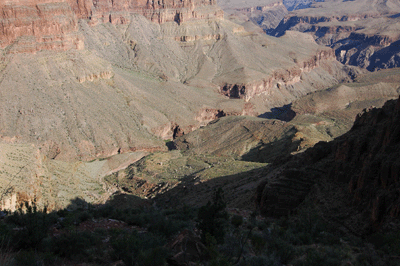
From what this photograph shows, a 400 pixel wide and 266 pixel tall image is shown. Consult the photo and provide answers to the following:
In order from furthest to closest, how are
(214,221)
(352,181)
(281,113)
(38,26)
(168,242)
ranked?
(281,113) → (38,26) → (352,181) → (168,242) → (214,221)

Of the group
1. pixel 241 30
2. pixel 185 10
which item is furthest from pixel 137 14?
pixel 241 30

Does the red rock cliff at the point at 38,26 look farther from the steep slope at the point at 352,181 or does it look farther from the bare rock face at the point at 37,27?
the steep slope at the point at 352,181

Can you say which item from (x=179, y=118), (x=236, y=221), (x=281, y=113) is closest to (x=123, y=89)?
(x=179, y=118)

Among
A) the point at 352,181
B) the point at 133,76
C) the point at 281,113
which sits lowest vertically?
the point at 281,113

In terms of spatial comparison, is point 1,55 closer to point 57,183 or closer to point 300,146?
point 57,183

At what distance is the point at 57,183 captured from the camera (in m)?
43.8

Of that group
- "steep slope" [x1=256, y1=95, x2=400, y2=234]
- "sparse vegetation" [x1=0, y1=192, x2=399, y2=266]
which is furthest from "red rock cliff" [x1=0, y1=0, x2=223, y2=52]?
"steep slope" [x1=256, y1=95, x2=400, y2=234]

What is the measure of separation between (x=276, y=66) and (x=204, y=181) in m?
98.9

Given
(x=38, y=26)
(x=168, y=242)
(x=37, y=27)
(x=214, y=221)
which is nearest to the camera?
(x=214, y=221)

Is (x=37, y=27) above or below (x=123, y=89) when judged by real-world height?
above

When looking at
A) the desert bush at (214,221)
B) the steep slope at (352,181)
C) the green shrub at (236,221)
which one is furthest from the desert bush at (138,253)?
the steep slope at (352,181)

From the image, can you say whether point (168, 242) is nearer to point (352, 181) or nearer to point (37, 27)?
point (352, 181)

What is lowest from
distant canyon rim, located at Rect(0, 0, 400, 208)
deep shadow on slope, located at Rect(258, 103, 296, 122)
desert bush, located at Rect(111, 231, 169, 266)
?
deep shadow on slope, located at Rect(258, 103, 296, 122)

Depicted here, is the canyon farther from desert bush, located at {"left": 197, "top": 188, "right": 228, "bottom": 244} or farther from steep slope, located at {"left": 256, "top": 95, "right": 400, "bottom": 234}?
desert bush, located at {"left": 197, "top": 188, "right": 228, "bottom": 244}
